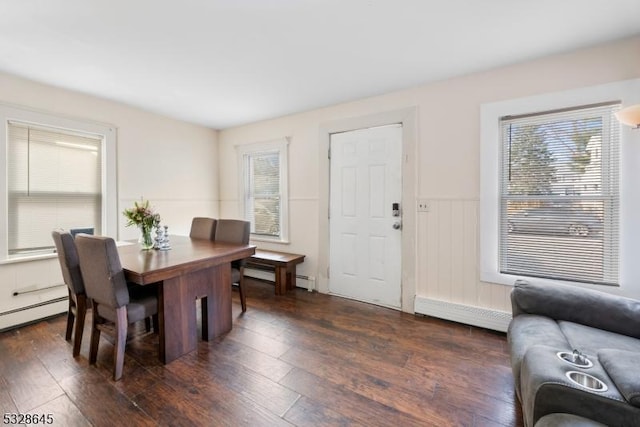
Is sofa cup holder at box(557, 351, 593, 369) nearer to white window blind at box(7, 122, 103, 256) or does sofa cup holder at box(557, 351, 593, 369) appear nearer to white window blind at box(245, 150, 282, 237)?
white window blind at box(245, 150, 282, 237)

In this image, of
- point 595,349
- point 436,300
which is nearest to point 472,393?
point 595,349

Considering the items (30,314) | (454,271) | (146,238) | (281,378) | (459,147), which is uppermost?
(459,147)

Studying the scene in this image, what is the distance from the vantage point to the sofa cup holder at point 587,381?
105 centimetres

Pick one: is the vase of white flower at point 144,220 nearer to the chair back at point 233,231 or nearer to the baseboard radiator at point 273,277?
the chair back at point 233,231

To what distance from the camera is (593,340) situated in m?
1.48

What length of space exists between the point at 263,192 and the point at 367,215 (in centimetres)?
172

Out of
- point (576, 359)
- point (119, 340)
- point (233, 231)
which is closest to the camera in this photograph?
point (576, 359)

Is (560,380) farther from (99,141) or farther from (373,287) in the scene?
(99,141)

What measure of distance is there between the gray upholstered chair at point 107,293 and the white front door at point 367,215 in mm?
2083

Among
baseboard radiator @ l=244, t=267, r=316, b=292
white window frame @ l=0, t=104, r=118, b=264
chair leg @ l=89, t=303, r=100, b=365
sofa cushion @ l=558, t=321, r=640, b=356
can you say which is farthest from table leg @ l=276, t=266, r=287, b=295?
sofa cushion @ l=558, t=321, r=640, b=356

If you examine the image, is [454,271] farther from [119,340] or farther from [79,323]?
[79,323]

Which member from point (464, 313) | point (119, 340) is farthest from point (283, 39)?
point (464, 313)

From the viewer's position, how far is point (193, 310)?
2197 mm

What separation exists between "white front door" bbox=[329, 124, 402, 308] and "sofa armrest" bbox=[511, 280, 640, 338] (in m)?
1.28
